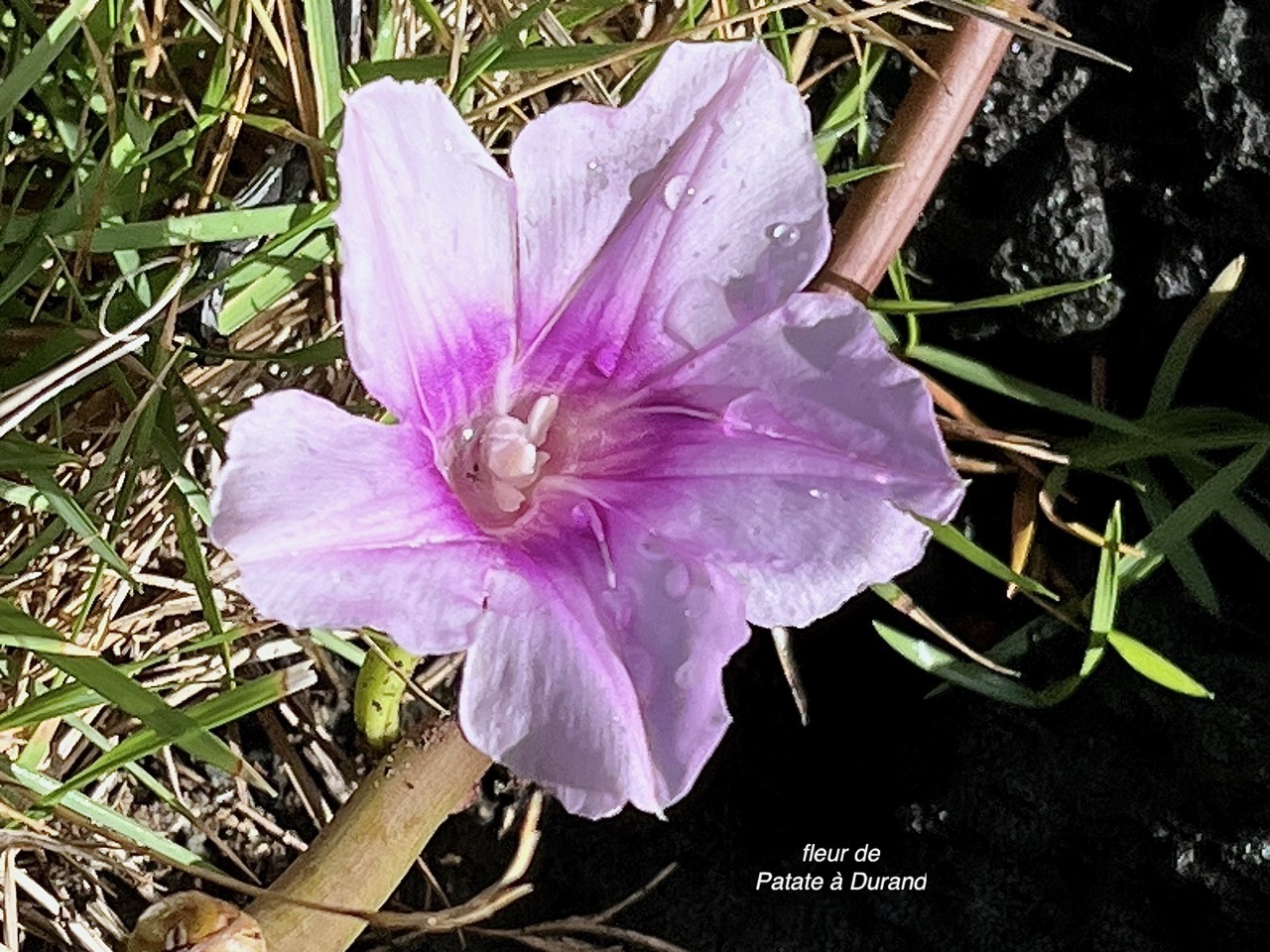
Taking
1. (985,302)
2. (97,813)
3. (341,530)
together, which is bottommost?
(97,813)

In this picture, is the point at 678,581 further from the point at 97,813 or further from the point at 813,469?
the point at 97,813

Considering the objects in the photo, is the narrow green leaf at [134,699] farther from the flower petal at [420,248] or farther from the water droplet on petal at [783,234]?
the water droplet on petal at [783,234]

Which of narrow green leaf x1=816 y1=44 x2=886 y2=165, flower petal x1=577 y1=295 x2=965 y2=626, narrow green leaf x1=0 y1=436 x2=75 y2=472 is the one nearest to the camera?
flower petal x1=577 y1=295 x2=965 y2=626

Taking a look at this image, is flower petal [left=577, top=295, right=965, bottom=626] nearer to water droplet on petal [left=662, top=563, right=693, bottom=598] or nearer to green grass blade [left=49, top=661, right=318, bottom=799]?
water droplet on petal [left=662, top=563, right=693, bottom=598]

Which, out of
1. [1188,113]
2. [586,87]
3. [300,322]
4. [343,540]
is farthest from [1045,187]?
[343,540]

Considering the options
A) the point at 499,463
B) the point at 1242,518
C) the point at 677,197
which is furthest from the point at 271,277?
the point at 1242,518

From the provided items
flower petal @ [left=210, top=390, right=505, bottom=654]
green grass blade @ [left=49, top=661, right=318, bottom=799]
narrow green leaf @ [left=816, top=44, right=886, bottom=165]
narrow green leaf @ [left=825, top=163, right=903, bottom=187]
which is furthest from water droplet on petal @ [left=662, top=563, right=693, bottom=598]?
narrow green leaf @ [left=816, top=44, right=886, bottom=165]

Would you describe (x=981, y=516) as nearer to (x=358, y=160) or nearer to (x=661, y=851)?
(x=661, y=851)
